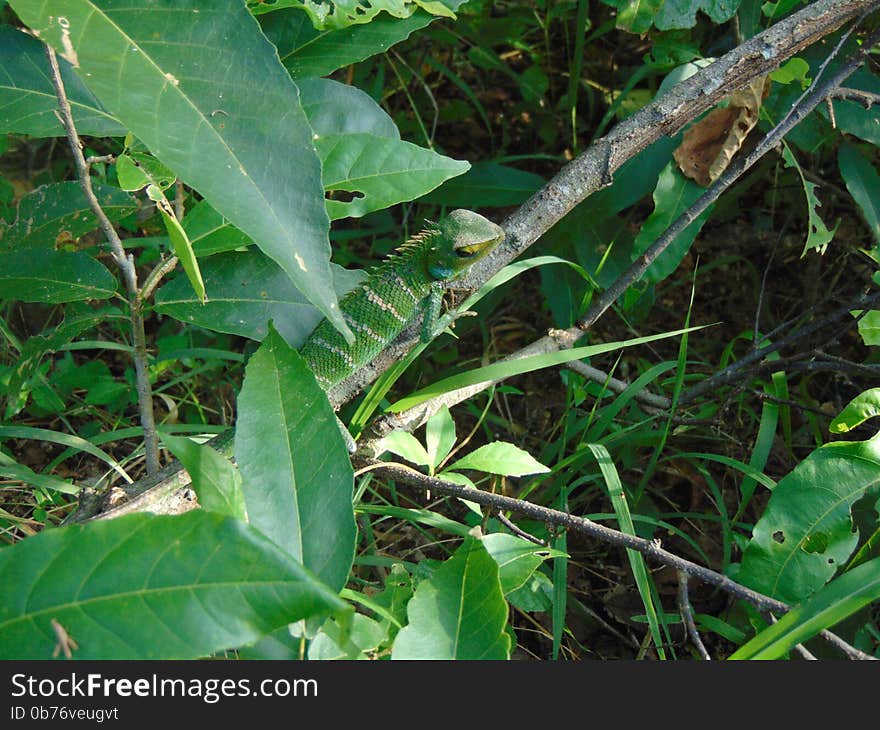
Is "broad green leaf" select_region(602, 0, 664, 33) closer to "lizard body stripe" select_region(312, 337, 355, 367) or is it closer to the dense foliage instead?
the dense foliage

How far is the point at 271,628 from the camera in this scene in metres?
1.46

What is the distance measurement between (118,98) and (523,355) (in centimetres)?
184

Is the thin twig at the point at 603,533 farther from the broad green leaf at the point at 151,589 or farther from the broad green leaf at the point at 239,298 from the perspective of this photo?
the broad green leaf at the point at 151,589

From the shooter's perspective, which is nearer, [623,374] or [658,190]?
[658,190]

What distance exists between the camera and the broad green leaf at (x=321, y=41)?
2.65 meters

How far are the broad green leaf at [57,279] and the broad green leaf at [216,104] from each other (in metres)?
0.91

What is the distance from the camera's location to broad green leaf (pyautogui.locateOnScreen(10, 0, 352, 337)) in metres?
1.68

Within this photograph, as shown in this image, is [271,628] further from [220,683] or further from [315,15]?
[315,15]

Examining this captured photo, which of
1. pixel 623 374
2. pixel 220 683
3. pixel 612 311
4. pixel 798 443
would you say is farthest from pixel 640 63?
pixel 220 683

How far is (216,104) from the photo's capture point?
1.75 meters

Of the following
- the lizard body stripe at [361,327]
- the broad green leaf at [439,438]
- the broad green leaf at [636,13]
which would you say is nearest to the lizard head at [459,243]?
the lizard body stripe at [361,327]

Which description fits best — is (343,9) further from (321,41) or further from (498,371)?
(498,371)

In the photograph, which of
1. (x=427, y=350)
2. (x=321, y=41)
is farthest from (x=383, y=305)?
(x=321, y=41)

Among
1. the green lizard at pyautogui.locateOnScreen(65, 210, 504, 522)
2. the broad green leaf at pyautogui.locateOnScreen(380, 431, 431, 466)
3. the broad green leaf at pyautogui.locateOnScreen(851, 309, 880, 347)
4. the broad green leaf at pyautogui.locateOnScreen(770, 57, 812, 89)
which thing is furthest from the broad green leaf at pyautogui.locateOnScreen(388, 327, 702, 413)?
the broad green leaf at pyautogui.locateOnScreen(770, 57, 812, 89)
